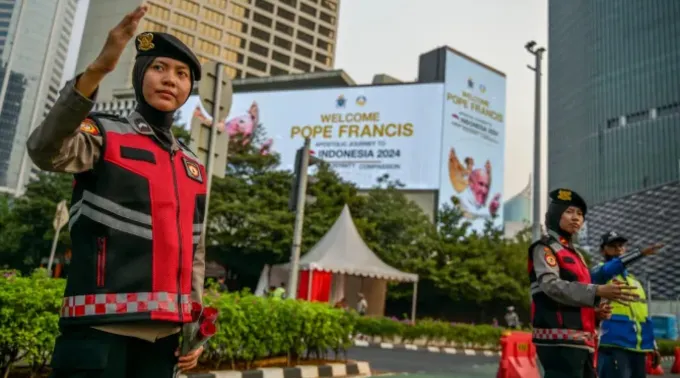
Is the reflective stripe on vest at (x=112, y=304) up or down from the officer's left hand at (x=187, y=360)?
up

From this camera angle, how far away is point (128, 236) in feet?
5.47

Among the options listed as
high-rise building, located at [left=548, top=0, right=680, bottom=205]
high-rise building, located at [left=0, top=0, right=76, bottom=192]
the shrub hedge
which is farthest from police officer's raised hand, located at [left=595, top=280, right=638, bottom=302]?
high-rise building, located at [left=548, top=0, right=680, bottom=205]

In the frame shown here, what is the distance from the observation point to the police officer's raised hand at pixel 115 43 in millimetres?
1513

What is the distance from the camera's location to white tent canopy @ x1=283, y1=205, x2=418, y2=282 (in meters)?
15.7

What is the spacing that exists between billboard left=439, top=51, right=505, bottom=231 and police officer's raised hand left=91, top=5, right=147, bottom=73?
109 ft

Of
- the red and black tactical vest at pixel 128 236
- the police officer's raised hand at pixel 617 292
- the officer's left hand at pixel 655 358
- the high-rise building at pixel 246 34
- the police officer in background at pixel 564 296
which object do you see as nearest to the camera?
the red and black tactical vest at pixel 128 236

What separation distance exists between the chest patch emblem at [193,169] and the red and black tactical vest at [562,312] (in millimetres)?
2115

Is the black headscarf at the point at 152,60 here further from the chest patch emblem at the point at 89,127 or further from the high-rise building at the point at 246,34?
the high-rise building at the point at 246,34

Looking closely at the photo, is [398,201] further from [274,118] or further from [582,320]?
[582,320]

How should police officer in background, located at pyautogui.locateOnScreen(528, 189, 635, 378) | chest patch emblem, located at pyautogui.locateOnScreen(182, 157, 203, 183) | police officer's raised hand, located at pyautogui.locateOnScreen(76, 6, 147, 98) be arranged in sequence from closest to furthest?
1. police officer's raised hand, located at pyautogui.locateOnScreen(76, 6, 147, 98)
2. chest patch emblem, located at pyautogui.locateOnScreen(182, 157, 203, 183)
3. police officer in background, located at pyautogui.locateOnScreen(528, 189, 635, 378)

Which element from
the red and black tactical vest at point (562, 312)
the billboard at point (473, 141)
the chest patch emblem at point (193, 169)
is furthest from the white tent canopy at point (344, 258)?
the billboard at point (473, 141)

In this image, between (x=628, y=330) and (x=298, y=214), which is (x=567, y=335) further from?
(x=298, y=214)

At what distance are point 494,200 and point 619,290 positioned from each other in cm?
3707

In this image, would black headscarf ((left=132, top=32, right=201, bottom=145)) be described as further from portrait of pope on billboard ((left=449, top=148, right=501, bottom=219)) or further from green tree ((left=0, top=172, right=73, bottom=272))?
portrait of pope on billboard ((left=449, top=148, right=501, bottom=219))
